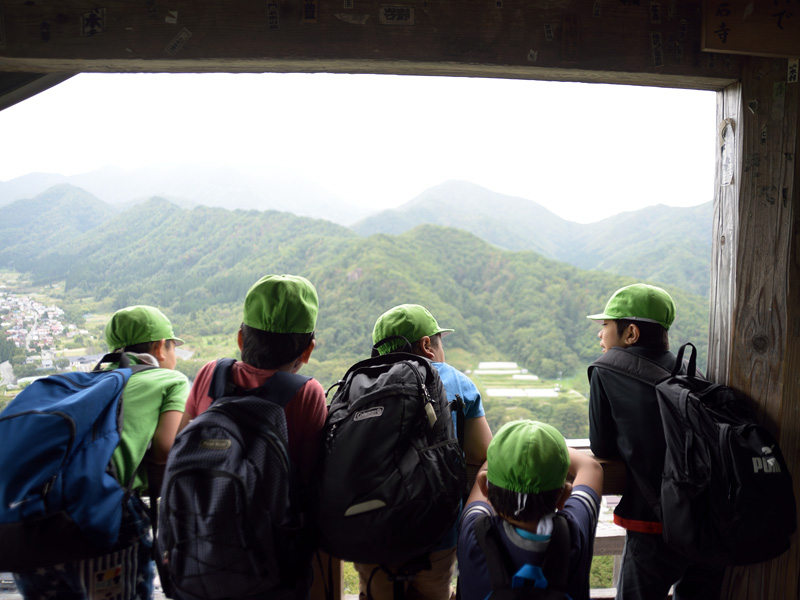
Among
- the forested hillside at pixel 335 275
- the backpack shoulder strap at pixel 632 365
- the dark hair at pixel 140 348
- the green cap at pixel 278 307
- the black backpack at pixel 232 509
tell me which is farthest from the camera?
the forested hillside at pixel 335 275

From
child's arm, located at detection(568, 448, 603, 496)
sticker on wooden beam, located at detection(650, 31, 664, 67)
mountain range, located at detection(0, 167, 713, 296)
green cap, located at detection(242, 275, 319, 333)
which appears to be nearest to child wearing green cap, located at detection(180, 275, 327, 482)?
green cap, located at detection(242, 275, 319, 333)

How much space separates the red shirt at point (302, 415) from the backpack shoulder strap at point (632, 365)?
2.82 ft

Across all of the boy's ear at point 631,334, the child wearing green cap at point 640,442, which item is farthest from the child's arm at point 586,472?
the boy's ear at point 631,334

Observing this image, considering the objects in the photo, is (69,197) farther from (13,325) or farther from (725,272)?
(725,272)

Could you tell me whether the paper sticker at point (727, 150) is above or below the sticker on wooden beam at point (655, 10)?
below

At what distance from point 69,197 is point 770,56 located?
17.0 feet

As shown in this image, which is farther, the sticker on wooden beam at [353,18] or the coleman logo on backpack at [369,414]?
the sticker on wooden beam at [353,18]

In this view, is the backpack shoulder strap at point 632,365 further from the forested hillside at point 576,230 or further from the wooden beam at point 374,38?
the forested hillside at point 576,230

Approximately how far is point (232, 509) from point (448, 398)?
24.1 inches

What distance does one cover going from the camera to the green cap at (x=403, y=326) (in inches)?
53.5

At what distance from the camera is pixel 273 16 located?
1.36 m

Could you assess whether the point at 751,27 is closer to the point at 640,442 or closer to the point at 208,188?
the point at 640,442

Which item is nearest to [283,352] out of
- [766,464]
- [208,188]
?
[766,464]

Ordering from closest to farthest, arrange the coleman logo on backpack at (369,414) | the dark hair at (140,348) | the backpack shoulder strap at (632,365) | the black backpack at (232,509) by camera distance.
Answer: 1. the black backpack at (232,509)
2. the coleman logo on backpack at (369,414)
3. the backpack shoulder strap at (632,365)
4. the dark hair at (140,348)
